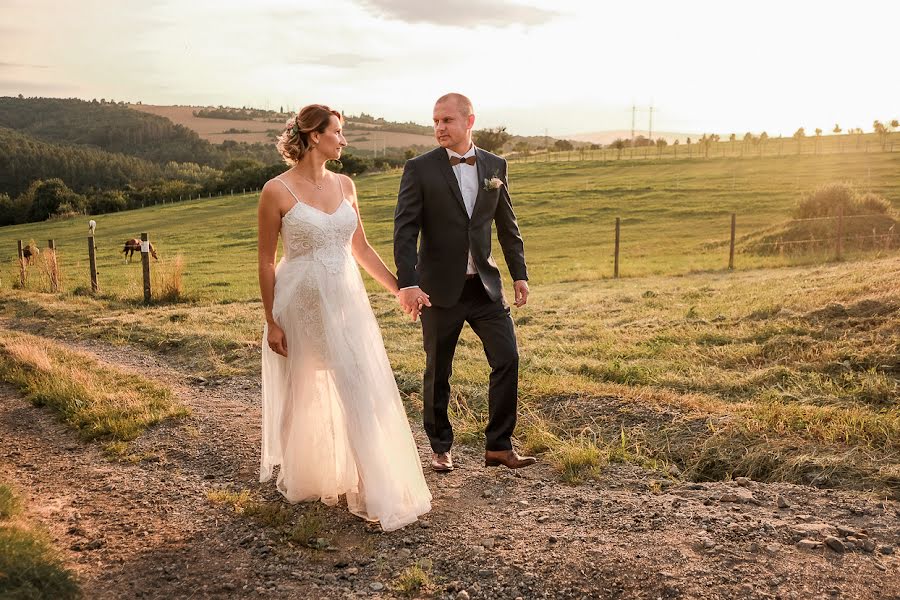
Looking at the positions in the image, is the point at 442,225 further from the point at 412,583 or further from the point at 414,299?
the point at 412,583

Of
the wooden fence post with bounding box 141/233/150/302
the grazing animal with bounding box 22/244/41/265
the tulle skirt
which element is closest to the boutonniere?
the tulle skirt

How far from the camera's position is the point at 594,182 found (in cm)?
5497

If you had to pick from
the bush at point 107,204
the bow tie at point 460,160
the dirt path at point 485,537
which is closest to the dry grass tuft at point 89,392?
the dirt path at point 485,537

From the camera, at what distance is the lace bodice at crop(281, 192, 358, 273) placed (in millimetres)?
4484

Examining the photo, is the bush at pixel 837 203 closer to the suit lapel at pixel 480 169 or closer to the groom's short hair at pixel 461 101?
the suit lapel at pixel 480 169

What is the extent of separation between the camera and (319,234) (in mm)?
4551

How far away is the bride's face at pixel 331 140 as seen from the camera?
4477 mm

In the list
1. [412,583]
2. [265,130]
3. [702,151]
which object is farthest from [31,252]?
Answer: [265,130]

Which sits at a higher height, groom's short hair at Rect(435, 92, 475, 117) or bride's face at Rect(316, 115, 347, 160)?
groom's short hair at Rect(435, 92, 475, 117)

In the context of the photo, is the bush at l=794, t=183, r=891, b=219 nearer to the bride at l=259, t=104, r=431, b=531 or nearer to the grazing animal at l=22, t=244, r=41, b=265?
the grazing animal at l=22, t=244, r=41, b=265

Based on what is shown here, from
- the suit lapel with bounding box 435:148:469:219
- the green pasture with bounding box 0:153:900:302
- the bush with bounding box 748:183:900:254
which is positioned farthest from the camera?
the green pasture with bounding box 0:153:900:302

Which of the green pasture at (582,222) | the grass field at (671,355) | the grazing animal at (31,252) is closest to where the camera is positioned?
the grass field at (671,355)

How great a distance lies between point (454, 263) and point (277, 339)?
1309 mm

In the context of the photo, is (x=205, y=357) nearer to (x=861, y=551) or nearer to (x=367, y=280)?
(x=861, y=551)
